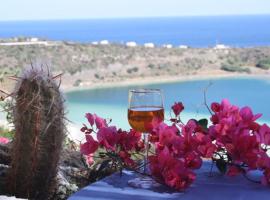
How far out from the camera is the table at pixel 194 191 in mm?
1277

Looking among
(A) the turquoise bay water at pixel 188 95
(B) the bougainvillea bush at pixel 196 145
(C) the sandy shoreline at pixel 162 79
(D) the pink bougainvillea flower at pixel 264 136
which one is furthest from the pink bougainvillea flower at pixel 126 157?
(C) the sandy shoreline at pixel 162 79

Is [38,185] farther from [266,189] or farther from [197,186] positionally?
[266,189]

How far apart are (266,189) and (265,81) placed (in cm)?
1740

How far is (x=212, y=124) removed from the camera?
4.77 ft

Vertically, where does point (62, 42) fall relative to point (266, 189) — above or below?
above

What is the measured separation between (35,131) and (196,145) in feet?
2.11

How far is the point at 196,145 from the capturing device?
52.9 inches

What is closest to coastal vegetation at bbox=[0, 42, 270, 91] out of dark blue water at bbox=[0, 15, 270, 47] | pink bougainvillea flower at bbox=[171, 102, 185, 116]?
dark blue water at bbox=[0, 15, 270, 47]

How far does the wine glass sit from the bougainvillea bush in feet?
0.13

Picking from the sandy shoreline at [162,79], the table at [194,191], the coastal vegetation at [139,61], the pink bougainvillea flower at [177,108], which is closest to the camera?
the table at [194,191]

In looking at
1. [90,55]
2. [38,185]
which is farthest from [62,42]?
[38,185]

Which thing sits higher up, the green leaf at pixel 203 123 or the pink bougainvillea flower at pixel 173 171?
the green leaf at pixel 203 123

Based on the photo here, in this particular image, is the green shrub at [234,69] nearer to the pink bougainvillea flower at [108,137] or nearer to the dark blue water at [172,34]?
the dark blue water at [172,34]

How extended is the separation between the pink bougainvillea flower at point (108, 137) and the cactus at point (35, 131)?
353 mm
